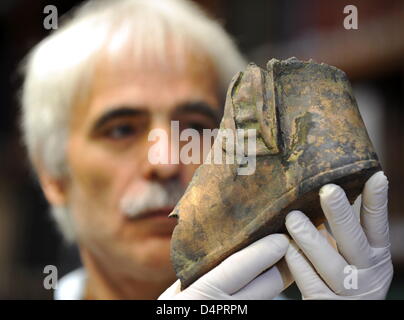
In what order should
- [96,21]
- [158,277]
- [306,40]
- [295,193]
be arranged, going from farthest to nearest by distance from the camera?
[306,40], [96,21], [158,277], [295,193]

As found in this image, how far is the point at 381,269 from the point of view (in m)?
0.98

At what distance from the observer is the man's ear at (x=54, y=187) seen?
1.56 m

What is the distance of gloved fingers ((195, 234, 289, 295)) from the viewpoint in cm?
93

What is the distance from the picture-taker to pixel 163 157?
4.32 ft

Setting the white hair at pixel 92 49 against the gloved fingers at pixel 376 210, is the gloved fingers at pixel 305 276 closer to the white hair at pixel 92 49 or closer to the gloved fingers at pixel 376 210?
the gloved fingers at pixel 376 210

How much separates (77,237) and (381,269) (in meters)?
0.85

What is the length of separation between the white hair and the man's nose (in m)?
0.22

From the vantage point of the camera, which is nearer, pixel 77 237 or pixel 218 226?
pixel 218 226

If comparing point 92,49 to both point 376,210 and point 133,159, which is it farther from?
point 376,210

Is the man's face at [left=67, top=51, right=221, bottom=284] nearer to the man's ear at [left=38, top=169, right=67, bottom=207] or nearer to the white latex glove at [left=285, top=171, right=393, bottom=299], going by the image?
the man's ear at [left=38, top=169, right=67, bottom=207]

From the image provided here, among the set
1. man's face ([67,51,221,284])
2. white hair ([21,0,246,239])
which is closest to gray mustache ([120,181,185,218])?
man's face ([67,51,221,284])

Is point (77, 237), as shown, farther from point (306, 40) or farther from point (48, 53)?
point (306, 40)
